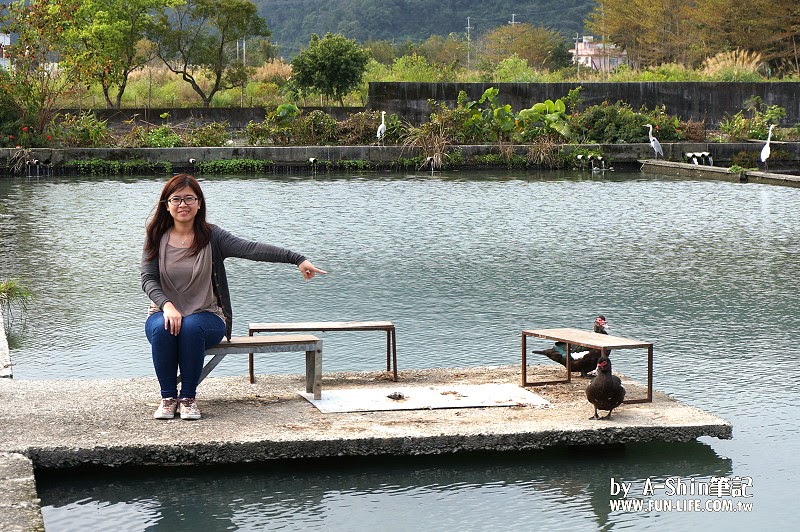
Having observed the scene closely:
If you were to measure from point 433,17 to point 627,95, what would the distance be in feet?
219

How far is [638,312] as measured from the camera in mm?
9188

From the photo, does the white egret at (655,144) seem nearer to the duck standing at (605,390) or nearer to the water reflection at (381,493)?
the water reflection at (381,493)

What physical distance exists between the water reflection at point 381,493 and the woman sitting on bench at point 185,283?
46 centimetres

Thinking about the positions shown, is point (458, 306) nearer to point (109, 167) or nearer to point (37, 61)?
point (109, 167)

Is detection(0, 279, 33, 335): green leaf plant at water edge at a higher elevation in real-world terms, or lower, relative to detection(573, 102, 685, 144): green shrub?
lower

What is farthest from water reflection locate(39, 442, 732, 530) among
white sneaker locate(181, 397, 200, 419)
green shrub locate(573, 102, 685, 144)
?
green shrub locate(573, 102, 685, 144)

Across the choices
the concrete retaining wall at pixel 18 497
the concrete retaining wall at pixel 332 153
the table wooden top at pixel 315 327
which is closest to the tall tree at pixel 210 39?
the concrete retaining wall at pixel 332 153

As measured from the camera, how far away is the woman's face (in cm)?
571

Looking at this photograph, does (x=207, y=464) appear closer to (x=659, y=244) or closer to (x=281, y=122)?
(x=659, y=244)

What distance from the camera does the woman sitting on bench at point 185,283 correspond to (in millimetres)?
5527

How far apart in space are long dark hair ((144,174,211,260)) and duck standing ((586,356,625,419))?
6.17ft

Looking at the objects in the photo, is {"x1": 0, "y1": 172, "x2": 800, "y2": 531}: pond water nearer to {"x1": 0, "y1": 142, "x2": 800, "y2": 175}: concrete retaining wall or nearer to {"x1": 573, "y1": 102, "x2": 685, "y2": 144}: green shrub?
{"x1": 0, "y1": 142, "x2": 800, "y2": 175}: concrete retaining wall

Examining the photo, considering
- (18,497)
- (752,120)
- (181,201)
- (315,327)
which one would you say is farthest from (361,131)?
(18,497)

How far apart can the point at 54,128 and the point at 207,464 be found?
18196mm
